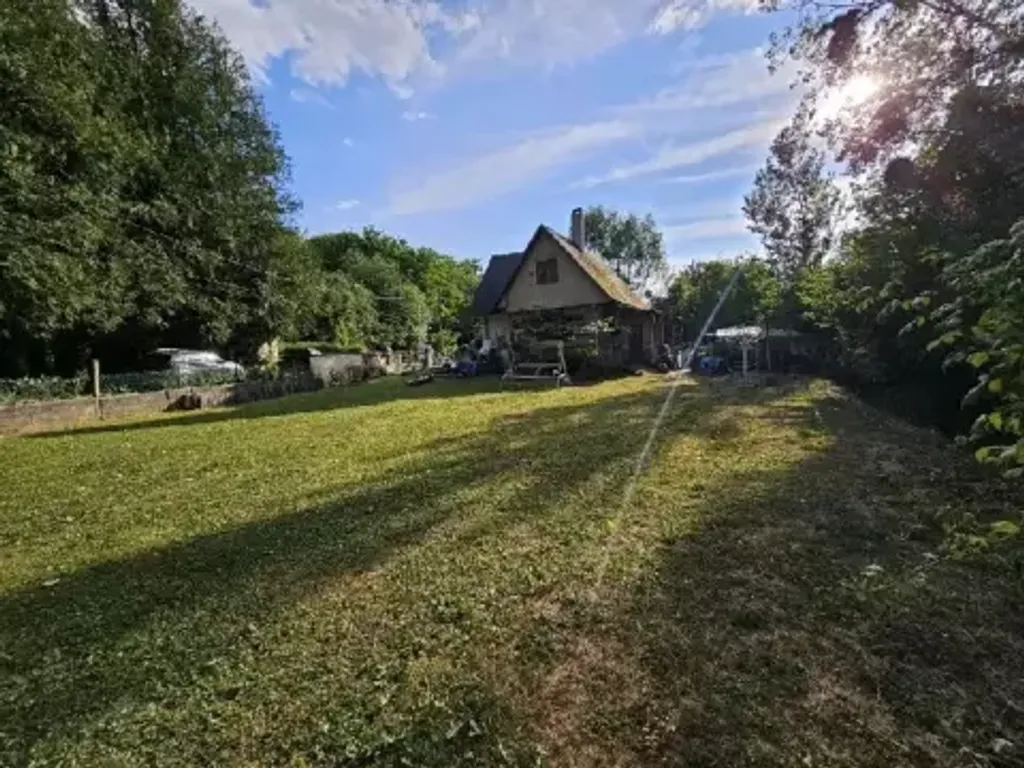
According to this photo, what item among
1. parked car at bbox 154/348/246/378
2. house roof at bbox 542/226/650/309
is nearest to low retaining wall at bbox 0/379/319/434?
parked car at bbox 154/348/246/378

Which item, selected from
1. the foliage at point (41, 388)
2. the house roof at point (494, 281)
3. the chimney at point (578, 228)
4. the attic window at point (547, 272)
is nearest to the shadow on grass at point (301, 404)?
the foliage at point (41, 388)

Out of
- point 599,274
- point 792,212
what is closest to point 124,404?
point 599,274

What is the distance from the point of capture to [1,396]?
11.5 meters

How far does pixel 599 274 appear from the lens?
77.8ft

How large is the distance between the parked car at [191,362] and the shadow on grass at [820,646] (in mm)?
16154

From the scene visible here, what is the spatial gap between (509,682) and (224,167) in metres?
24.9

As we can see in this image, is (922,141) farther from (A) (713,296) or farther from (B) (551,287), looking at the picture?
(A) (713,296)

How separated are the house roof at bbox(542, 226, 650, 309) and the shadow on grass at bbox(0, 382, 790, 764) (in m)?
16.6

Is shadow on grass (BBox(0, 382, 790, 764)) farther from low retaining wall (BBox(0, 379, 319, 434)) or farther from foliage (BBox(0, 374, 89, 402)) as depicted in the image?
foliage (BBox(0, 374, 89, 402))

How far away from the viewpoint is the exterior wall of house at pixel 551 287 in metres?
22.6

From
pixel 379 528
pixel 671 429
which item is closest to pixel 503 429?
pixel 671 429

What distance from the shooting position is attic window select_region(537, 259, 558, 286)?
23.1 metres

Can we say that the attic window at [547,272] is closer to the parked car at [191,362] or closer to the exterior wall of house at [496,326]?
the exterior wall of house at [496,326]

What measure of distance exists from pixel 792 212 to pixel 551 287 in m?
20.3
